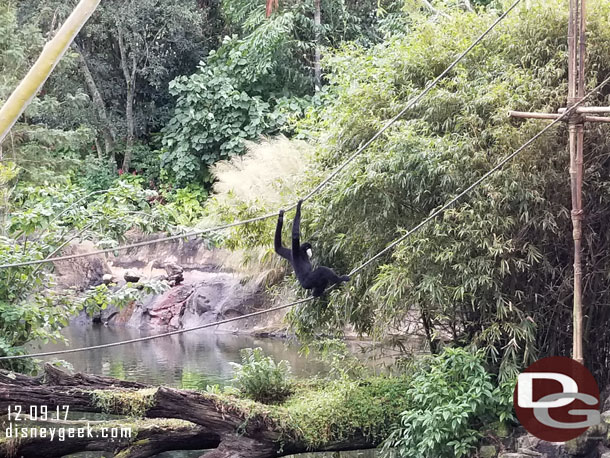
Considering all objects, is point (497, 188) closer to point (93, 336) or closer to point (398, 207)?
point (398, 207)

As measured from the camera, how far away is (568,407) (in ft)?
20.5

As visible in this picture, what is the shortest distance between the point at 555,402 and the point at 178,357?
8256 mm

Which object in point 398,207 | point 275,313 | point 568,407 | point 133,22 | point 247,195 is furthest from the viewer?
point 133,22

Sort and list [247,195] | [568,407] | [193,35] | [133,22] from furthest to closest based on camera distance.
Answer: [193,35] < [133,22] < [247,195] < [568,407]

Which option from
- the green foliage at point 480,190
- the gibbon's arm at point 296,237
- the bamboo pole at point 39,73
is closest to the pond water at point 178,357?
the green foliage at point 480,190

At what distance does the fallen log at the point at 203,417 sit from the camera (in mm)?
6434

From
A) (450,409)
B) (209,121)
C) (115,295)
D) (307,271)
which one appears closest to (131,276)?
(209,121)

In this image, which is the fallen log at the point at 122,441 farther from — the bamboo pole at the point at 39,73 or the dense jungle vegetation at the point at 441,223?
the bamboo pole at the point at 39,73

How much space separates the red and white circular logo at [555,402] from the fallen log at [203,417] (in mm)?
1263

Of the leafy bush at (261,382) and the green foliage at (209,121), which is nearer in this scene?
the leafy bush at (261,382)

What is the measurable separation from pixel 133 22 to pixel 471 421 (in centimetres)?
1536

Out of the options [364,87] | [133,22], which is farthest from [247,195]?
[133,22]

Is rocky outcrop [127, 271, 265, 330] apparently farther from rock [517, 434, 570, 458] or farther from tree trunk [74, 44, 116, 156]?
Result: rock [517, 434, 570, 458]

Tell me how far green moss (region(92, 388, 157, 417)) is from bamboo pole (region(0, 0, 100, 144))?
15.2 ft
